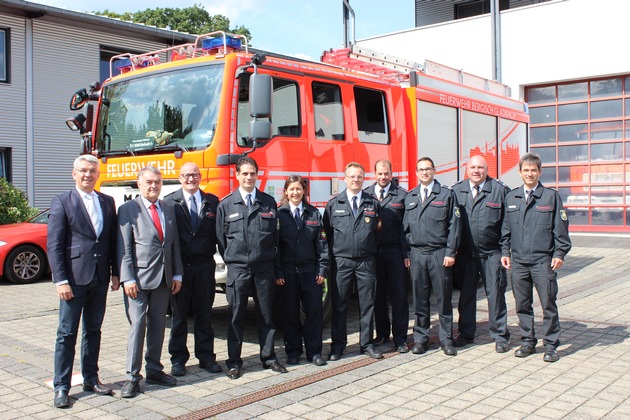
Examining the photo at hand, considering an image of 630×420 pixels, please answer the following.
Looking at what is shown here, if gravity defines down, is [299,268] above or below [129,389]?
above

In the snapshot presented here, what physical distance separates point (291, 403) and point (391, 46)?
714 inches

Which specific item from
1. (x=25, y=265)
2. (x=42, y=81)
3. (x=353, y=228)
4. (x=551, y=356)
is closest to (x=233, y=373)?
(x=353, y=228)

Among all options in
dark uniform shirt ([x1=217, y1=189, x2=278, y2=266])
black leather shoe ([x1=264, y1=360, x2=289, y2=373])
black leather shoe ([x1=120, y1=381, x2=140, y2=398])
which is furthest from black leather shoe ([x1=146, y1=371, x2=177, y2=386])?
dark uniform shirt ([x1=217, y1=189, x2=278, y2=266])

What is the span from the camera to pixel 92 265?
15.4 feet

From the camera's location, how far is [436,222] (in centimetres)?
593

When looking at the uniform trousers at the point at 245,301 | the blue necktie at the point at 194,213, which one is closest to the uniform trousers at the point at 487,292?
the uniform trousers at the point at 245,301

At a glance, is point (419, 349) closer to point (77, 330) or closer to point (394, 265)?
point (394, 265)

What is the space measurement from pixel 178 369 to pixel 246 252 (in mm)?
1135

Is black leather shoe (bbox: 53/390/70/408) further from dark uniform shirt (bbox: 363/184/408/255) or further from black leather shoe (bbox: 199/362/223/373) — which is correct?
dark uniform shirt (bbox: 363/184/408/255)

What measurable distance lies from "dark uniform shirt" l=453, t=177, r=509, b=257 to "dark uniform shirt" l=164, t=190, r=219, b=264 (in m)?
2.45

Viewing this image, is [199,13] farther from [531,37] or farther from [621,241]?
[621,241]

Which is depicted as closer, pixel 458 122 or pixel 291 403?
pixel 291 403

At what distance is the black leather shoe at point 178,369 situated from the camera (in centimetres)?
528

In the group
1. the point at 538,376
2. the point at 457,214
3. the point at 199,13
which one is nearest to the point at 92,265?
the point at 457,214
